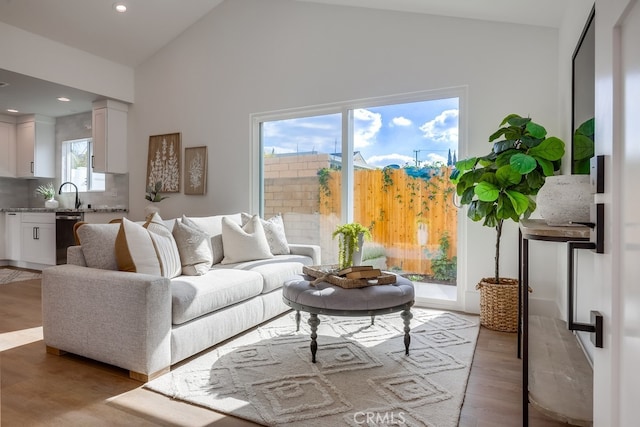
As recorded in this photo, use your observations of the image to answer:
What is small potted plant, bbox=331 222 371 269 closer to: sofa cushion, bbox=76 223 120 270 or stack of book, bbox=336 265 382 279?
stack of book, bbox=336 265 382 279

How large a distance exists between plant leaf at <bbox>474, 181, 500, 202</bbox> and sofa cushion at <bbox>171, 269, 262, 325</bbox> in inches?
69.7

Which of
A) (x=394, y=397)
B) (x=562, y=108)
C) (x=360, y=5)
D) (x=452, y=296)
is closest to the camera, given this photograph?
(x=394, y=397)

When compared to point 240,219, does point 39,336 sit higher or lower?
lower

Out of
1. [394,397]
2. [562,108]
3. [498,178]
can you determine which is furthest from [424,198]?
[394,397]

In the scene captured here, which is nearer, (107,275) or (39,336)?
(107,275)

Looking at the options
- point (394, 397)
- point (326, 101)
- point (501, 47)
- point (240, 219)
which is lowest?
point (394, 397)

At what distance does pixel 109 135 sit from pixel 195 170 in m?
1.52

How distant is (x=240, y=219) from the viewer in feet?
13.1

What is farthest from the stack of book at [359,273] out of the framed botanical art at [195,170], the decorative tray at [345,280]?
the framed botanical art at [195,170]

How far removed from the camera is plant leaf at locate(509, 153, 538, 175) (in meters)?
2.49

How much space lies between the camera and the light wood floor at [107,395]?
5.78ft

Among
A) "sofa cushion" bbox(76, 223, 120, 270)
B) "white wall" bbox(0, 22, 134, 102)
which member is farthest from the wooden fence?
"white wall" bbox(0, 22, 134, 102)

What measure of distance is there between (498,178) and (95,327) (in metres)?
2.81

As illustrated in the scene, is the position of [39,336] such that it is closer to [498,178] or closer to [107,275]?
[107,275]
